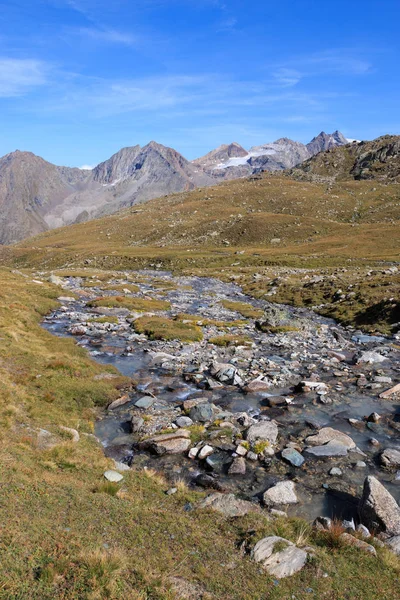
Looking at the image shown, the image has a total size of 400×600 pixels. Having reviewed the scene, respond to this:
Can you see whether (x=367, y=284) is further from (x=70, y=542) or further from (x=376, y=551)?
(x=70, y=542)

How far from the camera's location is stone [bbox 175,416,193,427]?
18.9 metres

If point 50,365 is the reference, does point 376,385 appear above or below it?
below

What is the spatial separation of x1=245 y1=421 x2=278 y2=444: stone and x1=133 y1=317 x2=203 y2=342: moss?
16708 mm

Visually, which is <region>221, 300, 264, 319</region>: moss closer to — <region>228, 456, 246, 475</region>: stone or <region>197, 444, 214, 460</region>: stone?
<region>197, 444, 214, 460</region>: stone

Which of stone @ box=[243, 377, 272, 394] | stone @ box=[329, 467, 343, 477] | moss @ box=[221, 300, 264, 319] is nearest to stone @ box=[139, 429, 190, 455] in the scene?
stone @ box=[329, 467, 343, 477]

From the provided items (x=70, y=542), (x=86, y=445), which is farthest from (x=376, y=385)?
(x=70, y=542)

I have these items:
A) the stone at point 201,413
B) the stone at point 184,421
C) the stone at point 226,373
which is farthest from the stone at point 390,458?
the stone at point 226,373

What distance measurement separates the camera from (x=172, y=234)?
15150cm

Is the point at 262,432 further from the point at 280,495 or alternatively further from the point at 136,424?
the point at 136,424

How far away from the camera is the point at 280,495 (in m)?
13.4

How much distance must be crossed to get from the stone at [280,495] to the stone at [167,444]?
15.0 feet

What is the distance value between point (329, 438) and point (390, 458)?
255 centimetres

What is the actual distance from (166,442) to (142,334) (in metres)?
19.9

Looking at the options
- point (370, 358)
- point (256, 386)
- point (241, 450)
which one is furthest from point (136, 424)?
point (370, 358)
